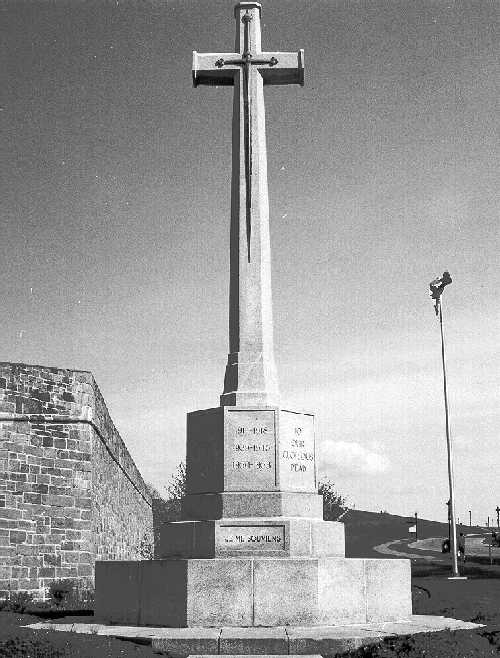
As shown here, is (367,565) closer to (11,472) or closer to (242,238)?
(242,238)

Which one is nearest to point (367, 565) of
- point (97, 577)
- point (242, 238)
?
point (97, 577)

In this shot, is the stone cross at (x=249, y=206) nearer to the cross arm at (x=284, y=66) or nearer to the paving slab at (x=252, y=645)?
the cross arm at (x=284, y=66)

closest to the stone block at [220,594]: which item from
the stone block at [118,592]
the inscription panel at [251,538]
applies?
the inscription panel at [251,538]

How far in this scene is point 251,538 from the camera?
7.42 meters

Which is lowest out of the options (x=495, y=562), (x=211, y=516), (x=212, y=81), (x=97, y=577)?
(x=495, y=562)

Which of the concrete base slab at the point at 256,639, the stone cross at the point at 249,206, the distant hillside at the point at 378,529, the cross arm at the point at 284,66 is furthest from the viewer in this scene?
the distant hillside at the point at 378,529

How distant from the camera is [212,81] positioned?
961 cm

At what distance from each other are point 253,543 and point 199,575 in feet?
2.58

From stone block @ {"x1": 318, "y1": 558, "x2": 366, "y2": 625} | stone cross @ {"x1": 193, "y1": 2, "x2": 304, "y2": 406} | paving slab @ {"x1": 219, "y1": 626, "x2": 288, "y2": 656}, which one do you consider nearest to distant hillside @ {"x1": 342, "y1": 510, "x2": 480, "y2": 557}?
stone cross @ {"x1": 193, "y1": 2, "x2": 304, "y2": 406}

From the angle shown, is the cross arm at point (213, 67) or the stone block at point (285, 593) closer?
the stone block at point (285, 593)

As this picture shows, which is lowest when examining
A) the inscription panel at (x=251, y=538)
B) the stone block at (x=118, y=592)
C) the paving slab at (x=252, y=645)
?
the paving slab at (x=252, y=645)

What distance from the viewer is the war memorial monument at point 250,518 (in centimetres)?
673

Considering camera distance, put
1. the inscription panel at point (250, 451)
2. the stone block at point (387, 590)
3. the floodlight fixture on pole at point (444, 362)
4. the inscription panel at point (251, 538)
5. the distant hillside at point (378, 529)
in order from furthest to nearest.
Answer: the distant hillside at point (378, 529) < the floodlight fixture on pole at point (444, 362) < the inscription panel at point (250, 451) < the inscription panel at point (251, 538) < the stone block at point (387, 590)

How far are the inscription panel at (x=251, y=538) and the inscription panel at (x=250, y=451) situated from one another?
0.42m
